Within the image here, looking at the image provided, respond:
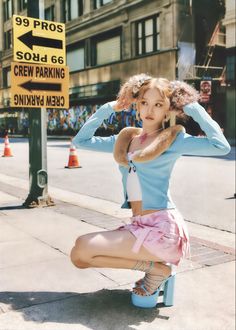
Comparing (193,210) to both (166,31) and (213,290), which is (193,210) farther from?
(166,31)

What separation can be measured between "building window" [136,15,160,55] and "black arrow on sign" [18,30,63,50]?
23.1 meters

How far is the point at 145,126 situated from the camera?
175 centimetres

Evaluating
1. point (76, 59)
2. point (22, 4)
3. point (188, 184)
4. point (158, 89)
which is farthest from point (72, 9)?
point (188, 184)

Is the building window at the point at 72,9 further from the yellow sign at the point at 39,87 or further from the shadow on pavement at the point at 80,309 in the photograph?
the shadow on pavement at the point at 80,309

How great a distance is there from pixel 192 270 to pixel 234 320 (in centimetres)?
115

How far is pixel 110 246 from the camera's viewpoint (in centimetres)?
199

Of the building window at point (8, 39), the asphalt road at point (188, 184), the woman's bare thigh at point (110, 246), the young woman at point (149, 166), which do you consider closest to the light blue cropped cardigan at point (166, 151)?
the young woman at point (149, 166)

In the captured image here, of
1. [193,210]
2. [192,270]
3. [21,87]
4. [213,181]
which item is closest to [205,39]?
[213,181]

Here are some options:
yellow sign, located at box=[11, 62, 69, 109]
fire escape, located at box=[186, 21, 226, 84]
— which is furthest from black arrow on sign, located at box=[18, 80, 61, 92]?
fire escape, located at box=[186, 21, 226, 84]

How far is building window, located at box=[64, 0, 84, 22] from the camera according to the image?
6.16ft

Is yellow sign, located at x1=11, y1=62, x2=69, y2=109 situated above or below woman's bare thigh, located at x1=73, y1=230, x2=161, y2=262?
above

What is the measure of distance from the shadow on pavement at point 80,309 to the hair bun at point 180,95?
1.13 metres

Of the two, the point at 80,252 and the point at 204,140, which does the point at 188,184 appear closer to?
the point at 80,252

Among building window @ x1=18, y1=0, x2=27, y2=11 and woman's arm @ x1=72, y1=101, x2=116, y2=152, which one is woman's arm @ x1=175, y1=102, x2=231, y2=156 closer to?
woman's arm @ x1=72, y1=101, x2=116, y2=152
